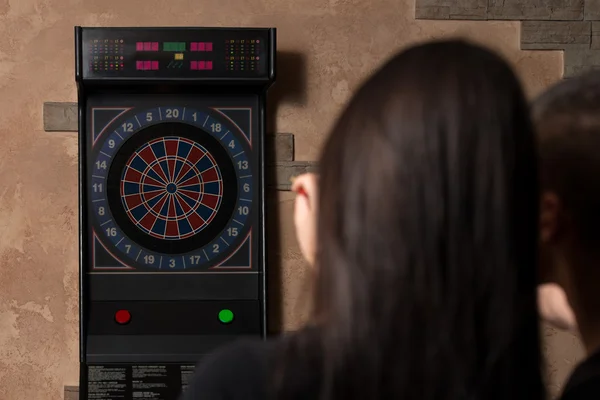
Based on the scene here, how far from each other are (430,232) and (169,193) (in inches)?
90.9

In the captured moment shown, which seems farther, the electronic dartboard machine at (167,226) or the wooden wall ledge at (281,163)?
the wooden wall ledge at (281,163)

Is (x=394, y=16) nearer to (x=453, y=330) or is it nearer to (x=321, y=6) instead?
(x=321, y=6)

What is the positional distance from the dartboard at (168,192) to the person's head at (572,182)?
2.23 meters

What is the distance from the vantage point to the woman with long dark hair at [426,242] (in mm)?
686

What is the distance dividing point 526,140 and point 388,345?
21 centimetres

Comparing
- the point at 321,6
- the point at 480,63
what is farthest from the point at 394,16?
the point at 480,63

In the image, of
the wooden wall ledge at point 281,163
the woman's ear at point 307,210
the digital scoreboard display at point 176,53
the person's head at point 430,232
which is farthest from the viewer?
the wooden wall ledge at point 281,163

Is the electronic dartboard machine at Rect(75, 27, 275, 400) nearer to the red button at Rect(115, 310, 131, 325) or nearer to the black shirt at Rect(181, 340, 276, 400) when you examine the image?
the red button at Rect(115, 310, 131, 325)

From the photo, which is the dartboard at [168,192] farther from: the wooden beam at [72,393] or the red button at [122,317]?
the wooden beam at [72,393]

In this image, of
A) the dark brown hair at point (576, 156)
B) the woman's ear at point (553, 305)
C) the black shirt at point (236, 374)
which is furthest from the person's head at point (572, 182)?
the black shirt at point (236, 374)

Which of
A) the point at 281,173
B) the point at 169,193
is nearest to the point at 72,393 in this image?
the point at 169,193

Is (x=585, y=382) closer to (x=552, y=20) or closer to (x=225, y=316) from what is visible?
(x=225, y=316)

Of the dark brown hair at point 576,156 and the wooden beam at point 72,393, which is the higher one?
the dark brown hair at point 576,156

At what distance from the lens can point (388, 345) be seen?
2.33 ft
